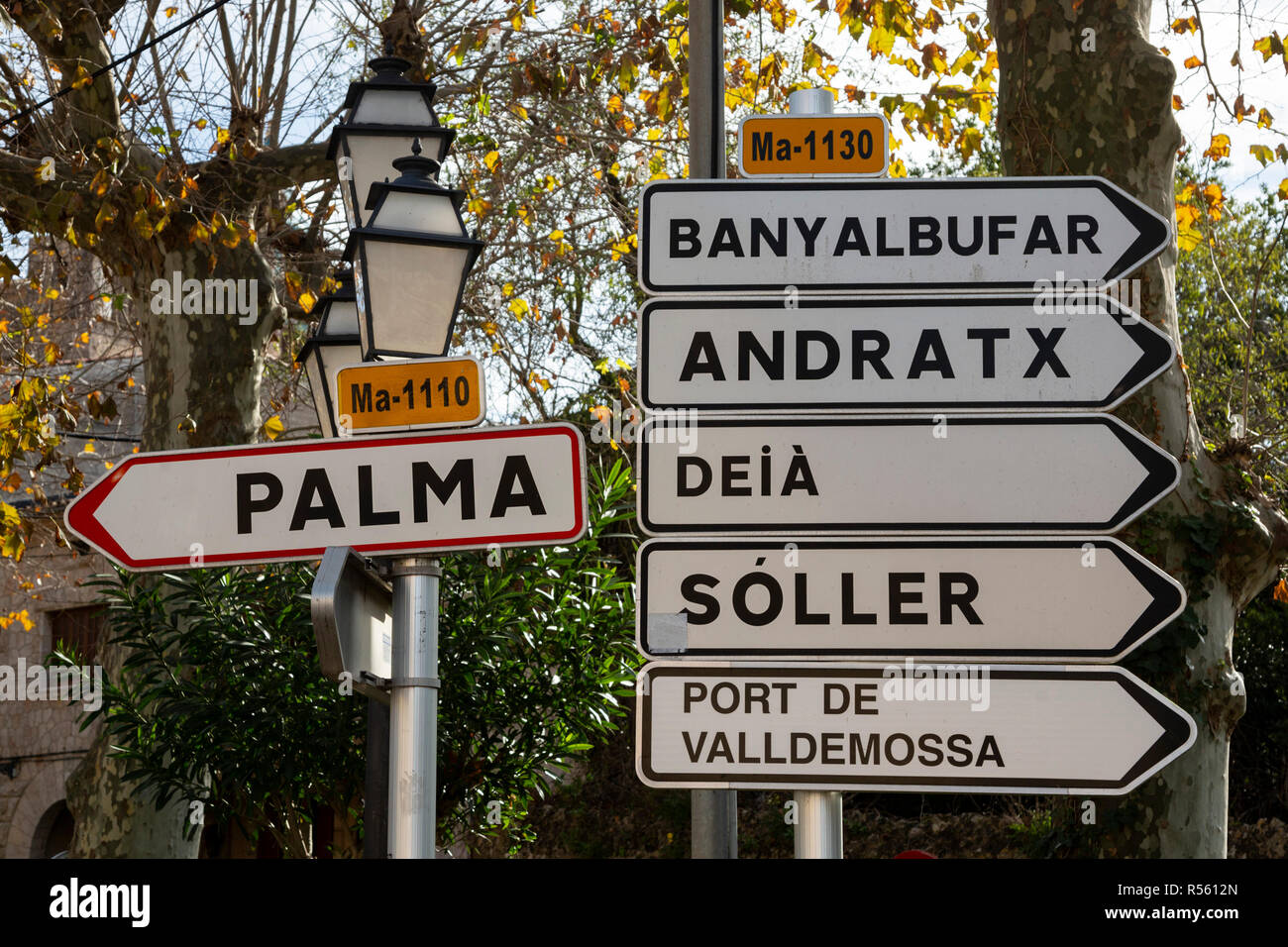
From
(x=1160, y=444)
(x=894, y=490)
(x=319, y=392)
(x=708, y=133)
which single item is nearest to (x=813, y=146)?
(x=894, y=490)

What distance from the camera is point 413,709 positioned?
2764 millimetres

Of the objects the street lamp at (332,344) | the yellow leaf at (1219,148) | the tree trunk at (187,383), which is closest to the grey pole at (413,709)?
the street lamp at (332,344)

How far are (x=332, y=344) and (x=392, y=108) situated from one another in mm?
1063

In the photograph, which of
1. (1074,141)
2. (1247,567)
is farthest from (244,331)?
(1247,567)

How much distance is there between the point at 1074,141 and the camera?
6.21 m

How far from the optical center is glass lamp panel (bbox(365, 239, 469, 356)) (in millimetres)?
3803

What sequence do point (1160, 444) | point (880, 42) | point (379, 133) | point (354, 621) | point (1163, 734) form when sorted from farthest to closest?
point (880, 42) → point (1160, 444) → point (379, 133) → point (354, 621) → point (1163, 734)

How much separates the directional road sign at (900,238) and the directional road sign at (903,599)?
23.5 inches

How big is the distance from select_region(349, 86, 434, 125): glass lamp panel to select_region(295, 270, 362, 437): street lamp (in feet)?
2.60

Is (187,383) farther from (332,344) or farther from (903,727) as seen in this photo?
(903,727)

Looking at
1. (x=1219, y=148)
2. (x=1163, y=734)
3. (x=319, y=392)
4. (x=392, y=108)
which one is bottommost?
(x=1163, y=734)

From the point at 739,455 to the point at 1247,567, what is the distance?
422 cm

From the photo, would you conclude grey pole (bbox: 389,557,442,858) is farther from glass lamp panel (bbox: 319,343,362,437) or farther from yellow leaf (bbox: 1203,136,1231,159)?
yellow leaf (bbox: 1203,136,1231,159)

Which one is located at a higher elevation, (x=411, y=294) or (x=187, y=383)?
(x=187, y=383)
